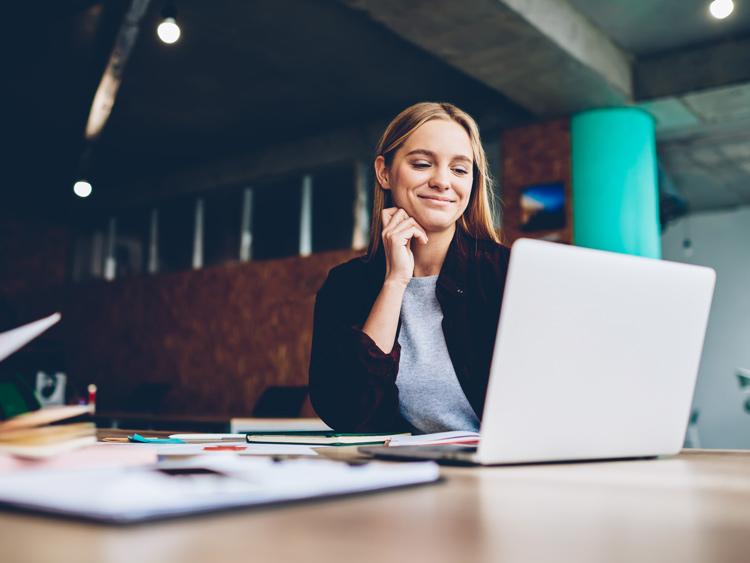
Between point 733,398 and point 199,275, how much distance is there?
6865mm

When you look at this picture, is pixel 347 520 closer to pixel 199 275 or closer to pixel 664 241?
pixel 199 275

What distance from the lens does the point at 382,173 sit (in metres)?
2.00

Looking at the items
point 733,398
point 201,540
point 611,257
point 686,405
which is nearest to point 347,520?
point 201,540

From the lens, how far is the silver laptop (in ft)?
2.80

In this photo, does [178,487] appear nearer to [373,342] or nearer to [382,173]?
[373,342]

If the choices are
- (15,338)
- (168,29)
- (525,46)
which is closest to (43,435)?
(15,338)

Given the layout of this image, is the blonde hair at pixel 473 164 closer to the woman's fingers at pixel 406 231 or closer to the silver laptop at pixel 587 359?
the woman's fingers at pixel 406 231

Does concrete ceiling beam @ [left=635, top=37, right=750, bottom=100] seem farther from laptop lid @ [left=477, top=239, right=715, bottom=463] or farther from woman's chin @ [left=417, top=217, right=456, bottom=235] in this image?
laptop lid @ [left=477, top=239, right=715, bottom=463]

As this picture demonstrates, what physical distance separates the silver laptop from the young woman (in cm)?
62

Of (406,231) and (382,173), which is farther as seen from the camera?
(382,173)

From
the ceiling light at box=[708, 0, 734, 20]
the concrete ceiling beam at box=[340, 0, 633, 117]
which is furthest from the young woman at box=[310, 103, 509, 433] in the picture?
the ceiling light at box=[708, 0, 734, 20]

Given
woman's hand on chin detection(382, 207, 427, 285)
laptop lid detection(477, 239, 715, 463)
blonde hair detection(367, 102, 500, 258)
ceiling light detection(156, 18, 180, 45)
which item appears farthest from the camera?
ceiling light detection(156, 18, 180, 45)

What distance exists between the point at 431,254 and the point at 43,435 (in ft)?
4.26

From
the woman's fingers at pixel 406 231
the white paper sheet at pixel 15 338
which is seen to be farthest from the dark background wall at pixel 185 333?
the white paper sheet at pixel 15 338
